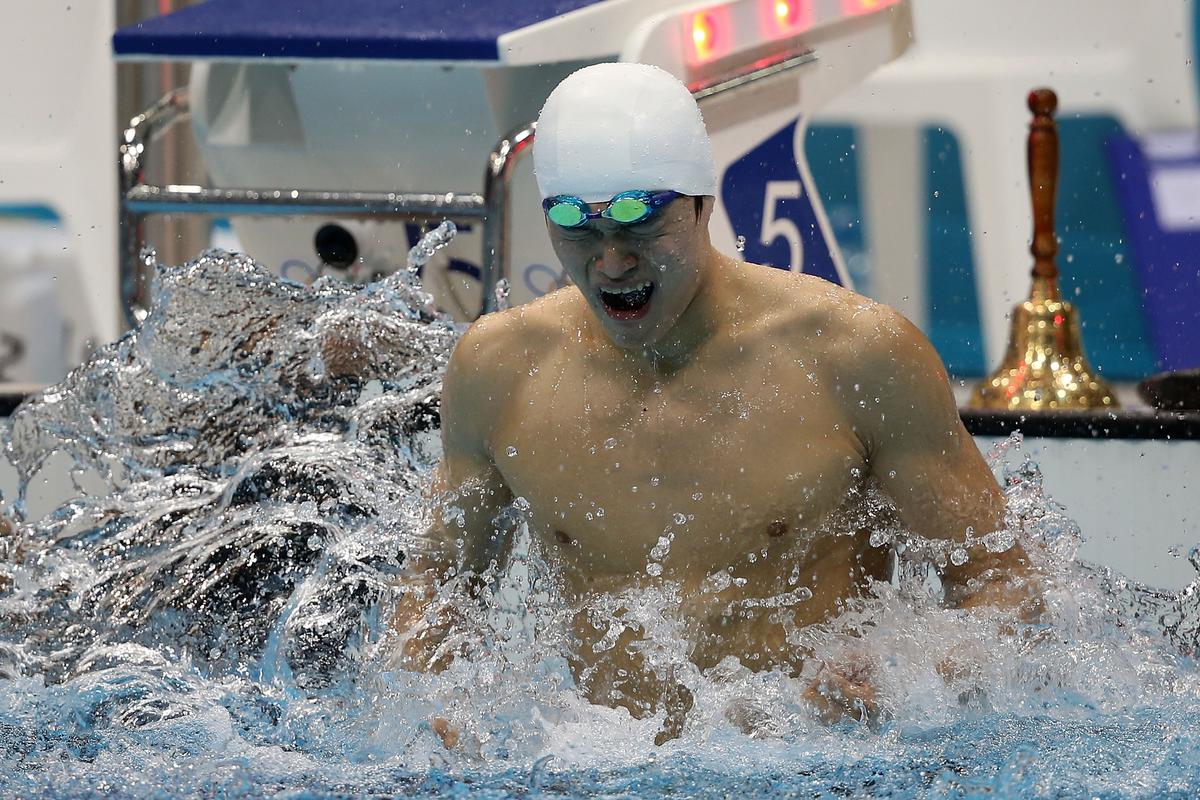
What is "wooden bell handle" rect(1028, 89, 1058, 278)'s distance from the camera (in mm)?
2906

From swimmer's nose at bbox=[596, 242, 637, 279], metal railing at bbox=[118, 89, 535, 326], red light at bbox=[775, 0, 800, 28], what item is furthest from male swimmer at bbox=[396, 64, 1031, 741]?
red light at bbox=[775, 0, 800, 28]

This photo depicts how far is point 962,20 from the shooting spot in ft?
16.4

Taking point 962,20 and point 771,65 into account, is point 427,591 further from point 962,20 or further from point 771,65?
point 962,20

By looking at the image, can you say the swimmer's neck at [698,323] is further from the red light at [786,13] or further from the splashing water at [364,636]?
the red light at [786,13]

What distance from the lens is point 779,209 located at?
117 inches

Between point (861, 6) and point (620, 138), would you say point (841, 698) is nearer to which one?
point (620, 138)

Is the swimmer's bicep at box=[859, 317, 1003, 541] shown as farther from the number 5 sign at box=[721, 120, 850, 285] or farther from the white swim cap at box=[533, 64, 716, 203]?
the number 5 sign at box=[721, 120, 850, 285]

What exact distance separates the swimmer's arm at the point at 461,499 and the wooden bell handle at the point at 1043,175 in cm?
144

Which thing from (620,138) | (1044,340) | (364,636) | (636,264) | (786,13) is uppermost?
(786,13)

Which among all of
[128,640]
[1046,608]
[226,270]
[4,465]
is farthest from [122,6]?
[1046,608]

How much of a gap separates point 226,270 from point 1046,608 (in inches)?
49.2

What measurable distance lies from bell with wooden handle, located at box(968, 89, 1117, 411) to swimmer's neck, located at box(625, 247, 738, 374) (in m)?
1.23

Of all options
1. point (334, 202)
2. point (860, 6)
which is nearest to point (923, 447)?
point (334, 202)

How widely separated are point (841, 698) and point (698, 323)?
39 centimetres
